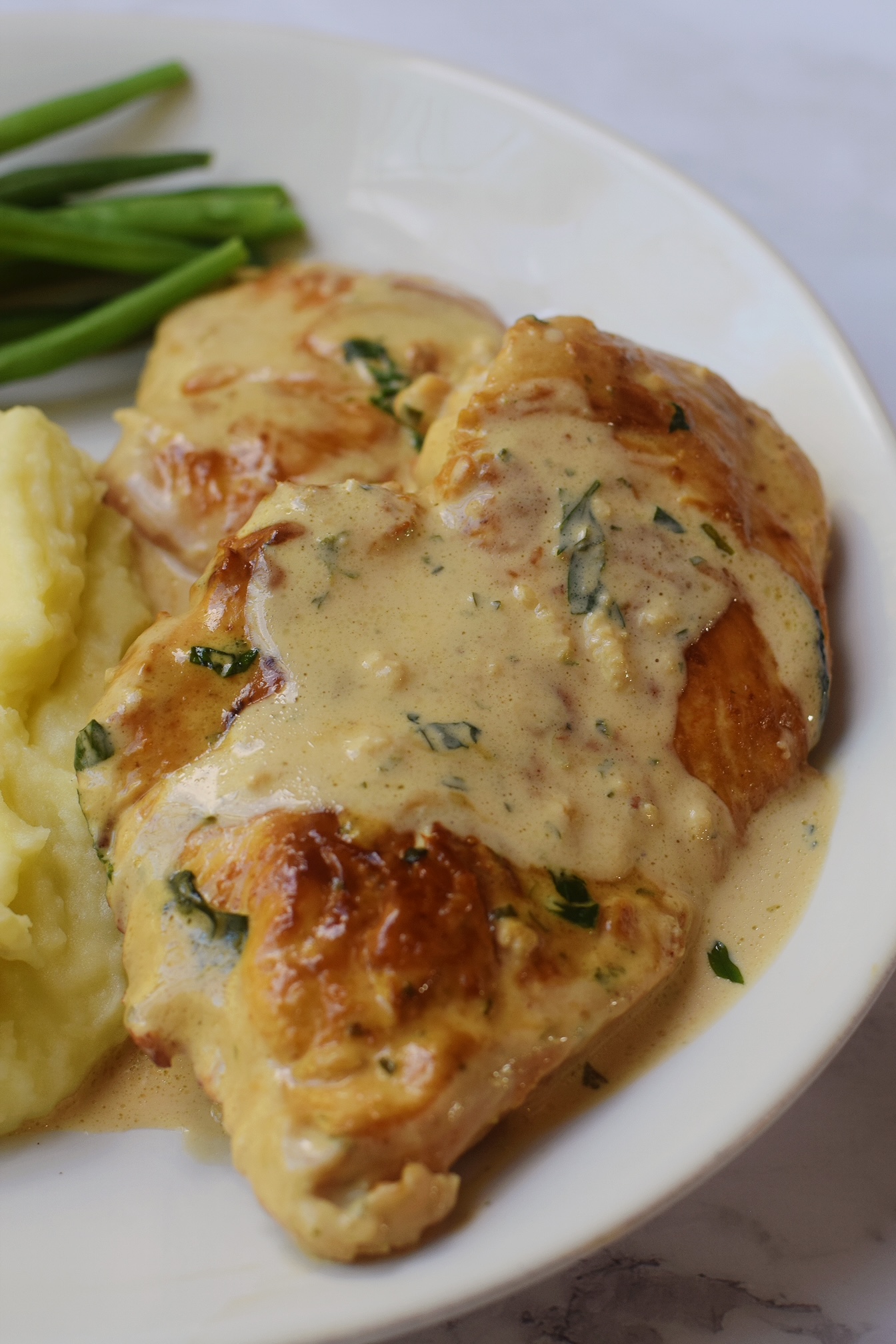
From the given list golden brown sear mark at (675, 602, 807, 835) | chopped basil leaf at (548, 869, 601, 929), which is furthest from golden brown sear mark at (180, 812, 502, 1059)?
golden brown sear mark at (675, 602, 807, 835)

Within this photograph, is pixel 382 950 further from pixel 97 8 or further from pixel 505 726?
pixel 97 8

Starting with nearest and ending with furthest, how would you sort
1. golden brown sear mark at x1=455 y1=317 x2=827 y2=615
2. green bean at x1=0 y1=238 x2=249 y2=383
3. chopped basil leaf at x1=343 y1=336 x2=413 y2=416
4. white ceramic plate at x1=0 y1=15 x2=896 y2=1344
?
white ceramic plate at x1=0 y1=15 x2=896 y2=1344, golden brown sear mark at x1=455 y1=317 x2=827 y2=615, chopped basil leaf at x1=343 y1=336 x2=413 y2=416, green bean at x1=0 y1=238 x2=249 y2=383

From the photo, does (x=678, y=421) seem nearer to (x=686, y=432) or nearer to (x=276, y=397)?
(x=686, y=432)

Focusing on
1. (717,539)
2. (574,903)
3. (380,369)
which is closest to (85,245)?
(380,369)

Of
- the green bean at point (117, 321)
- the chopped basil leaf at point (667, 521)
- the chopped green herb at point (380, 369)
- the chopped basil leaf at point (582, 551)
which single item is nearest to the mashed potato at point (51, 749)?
the green bean at point (117, 321)

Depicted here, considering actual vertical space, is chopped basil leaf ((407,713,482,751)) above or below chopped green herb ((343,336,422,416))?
below

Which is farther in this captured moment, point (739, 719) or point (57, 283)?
point (57, 283)

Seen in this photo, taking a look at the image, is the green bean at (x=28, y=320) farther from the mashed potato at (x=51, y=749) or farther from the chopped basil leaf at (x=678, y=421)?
the chopped basil leaf at (x=678, y=421)

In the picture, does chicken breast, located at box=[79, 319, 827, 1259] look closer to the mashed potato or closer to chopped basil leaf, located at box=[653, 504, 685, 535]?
chopped basil leaf, located at box=[653, 504, 685, 535]
